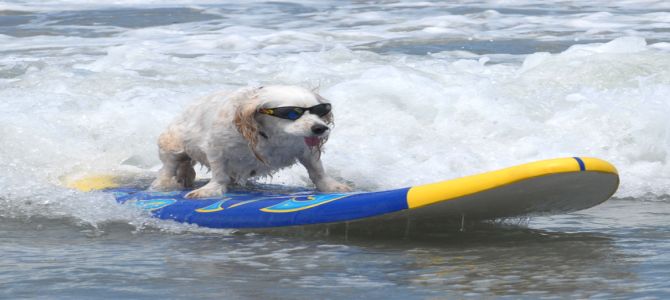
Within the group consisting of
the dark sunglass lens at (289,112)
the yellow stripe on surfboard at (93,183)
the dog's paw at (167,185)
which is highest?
the dark sunglass lens at (289,112)

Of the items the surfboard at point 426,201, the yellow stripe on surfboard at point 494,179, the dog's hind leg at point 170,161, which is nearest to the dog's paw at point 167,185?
the dog's hind leg at point 170,161

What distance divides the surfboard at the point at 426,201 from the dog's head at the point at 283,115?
1.07 ft

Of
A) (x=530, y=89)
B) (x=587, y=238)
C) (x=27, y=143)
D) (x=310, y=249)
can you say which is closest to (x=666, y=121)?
(x=530, y=89)

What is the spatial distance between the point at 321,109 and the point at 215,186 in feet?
2.69

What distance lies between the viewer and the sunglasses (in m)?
5.71

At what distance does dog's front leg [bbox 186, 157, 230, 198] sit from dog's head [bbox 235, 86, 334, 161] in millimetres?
346

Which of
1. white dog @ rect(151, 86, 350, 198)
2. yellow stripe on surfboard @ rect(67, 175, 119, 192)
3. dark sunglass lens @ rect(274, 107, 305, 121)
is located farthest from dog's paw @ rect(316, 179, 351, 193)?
yellow stripe on surfboard @ rect(67, 175, 119, 192)

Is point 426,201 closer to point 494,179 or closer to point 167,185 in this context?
point 494,179

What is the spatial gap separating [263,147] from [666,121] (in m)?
3.60

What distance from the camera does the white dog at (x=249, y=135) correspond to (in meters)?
5.73

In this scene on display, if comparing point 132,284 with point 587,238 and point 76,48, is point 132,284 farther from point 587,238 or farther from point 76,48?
point 76,48

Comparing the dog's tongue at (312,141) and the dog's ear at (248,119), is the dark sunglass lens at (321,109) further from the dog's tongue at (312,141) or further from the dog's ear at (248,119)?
the dog's ear at (248,119)

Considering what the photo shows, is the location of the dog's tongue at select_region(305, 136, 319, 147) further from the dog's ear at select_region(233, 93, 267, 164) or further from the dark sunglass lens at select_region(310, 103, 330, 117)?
the dog's ear at select_region(233, 93, 267, 164)

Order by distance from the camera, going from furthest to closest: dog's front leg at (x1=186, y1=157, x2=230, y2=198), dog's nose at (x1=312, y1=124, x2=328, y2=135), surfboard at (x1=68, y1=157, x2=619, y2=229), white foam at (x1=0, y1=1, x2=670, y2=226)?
white foam at (x1=0, y1=1, x2=670, y2=226), dog's front leg at (x1=186, y1=157, x2=230, y2=198), dog's nose at (x1=312, y1=124, x2=328, y2=135), surfboard at (x1=68, y1=157, x2=619, y2=229)
